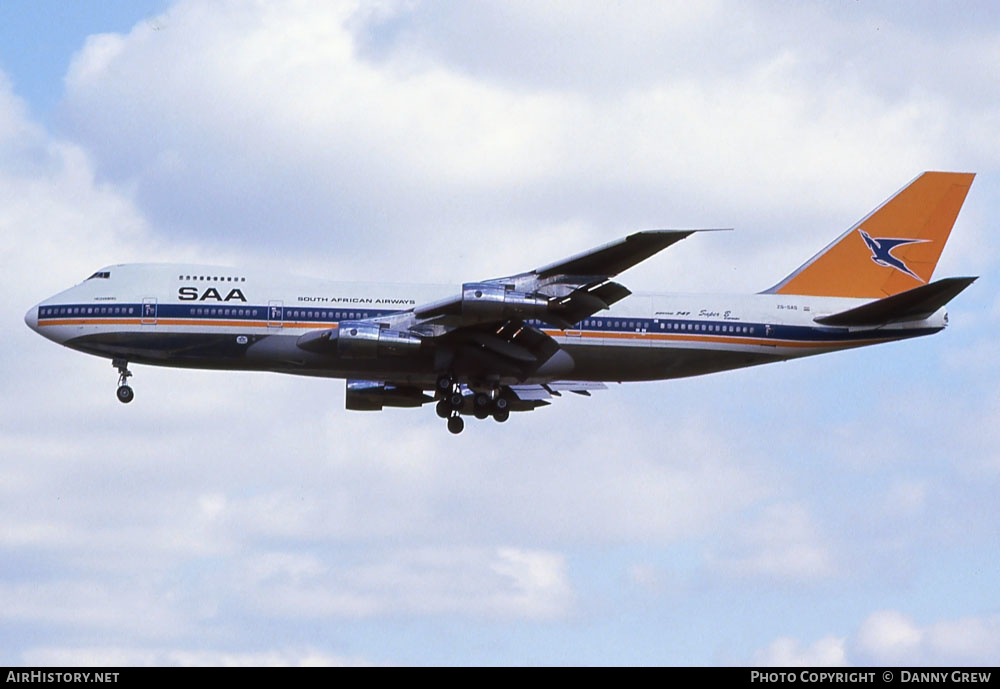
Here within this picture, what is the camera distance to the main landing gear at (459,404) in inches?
2079

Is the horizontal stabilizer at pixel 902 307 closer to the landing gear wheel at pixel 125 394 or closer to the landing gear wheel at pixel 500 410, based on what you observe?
the landing gear wheel at pixel 500 410

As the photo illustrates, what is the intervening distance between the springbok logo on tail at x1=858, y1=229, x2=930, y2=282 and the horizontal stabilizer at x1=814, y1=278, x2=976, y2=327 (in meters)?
4.48

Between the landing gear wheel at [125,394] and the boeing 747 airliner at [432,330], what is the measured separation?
35 millimetres

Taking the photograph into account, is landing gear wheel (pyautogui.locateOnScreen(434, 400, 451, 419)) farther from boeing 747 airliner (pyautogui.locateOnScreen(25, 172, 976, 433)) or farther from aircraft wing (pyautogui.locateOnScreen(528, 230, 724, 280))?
aircraft wing (pyautogui.locateOnScreen(528, 230, 724, 280))

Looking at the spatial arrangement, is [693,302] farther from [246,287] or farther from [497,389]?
[246,287]

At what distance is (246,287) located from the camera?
5231cm

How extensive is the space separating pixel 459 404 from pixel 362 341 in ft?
17.2

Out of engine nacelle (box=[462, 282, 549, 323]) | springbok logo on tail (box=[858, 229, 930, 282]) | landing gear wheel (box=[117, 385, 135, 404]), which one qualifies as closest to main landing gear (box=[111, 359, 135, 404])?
landing gear wheel (box=[117, 385, 135, 404])

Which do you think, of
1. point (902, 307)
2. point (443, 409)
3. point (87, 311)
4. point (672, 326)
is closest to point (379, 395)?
point (443, 409)

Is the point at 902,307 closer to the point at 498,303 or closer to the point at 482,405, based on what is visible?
the point at 498,303

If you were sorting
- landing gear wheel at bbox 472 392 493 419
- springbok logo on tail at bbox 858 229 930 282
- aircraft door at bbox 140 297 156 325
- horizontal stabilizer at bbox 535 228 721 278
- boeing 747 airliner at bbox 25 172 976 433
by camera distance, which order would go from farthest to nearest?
springbok logo on tail at bbox 858 229 930 282
landing gear wheel at bbox 472 392 493 419
aircraft door at bbox 140 297 156 325
boeing 747 airliner at bbox 25 172 976 433
horizontal stabilizer at bbox 535 228 721 278

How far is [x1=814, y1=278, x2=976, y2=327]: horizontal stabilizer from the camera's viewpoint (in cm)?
4953

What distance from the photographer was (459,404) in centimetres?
5328

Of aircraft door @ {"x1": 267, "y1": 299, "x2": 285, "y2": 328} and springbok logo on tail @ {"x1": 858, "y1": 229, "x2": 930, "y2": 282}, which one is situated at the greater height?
springbok logo on tail @ {"x1": 858, "y1": 229, "x2": 930, "y2": 282}
